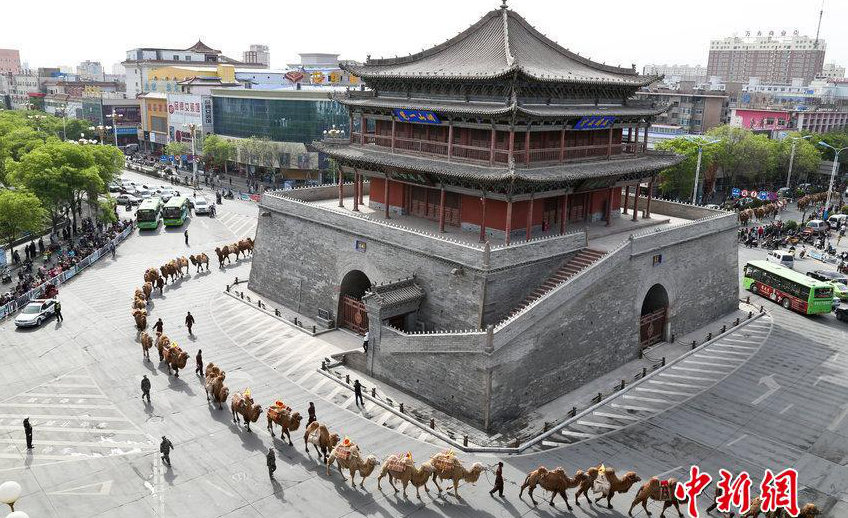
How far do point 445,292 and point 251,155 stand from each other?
58.7 metres

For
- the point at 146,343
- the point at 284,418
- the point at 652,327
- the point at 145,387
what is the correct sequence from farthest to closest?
the point at 652,327, the point at 146,343, the point at 145,387, the point at 284,418

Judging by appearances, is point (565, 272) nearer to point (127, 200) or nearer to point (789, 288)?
point (789, 288)

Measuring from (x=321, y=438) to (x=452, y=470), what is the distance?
16.3 feet

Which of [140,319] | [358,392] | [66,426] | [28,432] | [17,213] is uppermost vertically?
[17,213]

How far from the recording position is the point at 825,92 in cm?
14038

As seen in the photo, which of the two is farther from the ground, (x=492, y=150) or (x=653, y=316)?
(x=492, y=150)

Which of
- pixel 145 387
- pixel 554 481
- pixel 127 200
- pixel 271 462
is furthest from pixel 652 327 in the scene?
pixel 127 200

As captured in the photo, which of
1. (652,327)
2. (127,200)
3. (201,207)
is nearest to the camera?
(652,327)

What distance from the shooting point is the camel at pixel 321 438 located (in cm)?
2331

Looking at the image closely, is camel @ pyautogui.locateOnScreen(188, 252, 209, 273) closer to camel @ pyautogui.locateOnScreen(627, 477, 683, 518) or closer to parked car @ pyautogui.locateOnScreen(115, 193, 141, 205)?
parked car @ pyautogui.locateOnScreen(115, 193, 141, 205)

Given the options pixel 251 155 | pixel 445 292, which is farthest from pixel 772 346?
pixel 251 155

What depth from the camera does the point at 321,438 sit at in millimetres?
23297

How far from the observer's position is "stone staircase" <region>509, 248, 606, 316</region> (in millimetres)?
30734

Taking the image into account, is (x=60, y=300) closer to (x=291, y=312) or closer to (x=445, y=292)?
(x=291, y=312)
